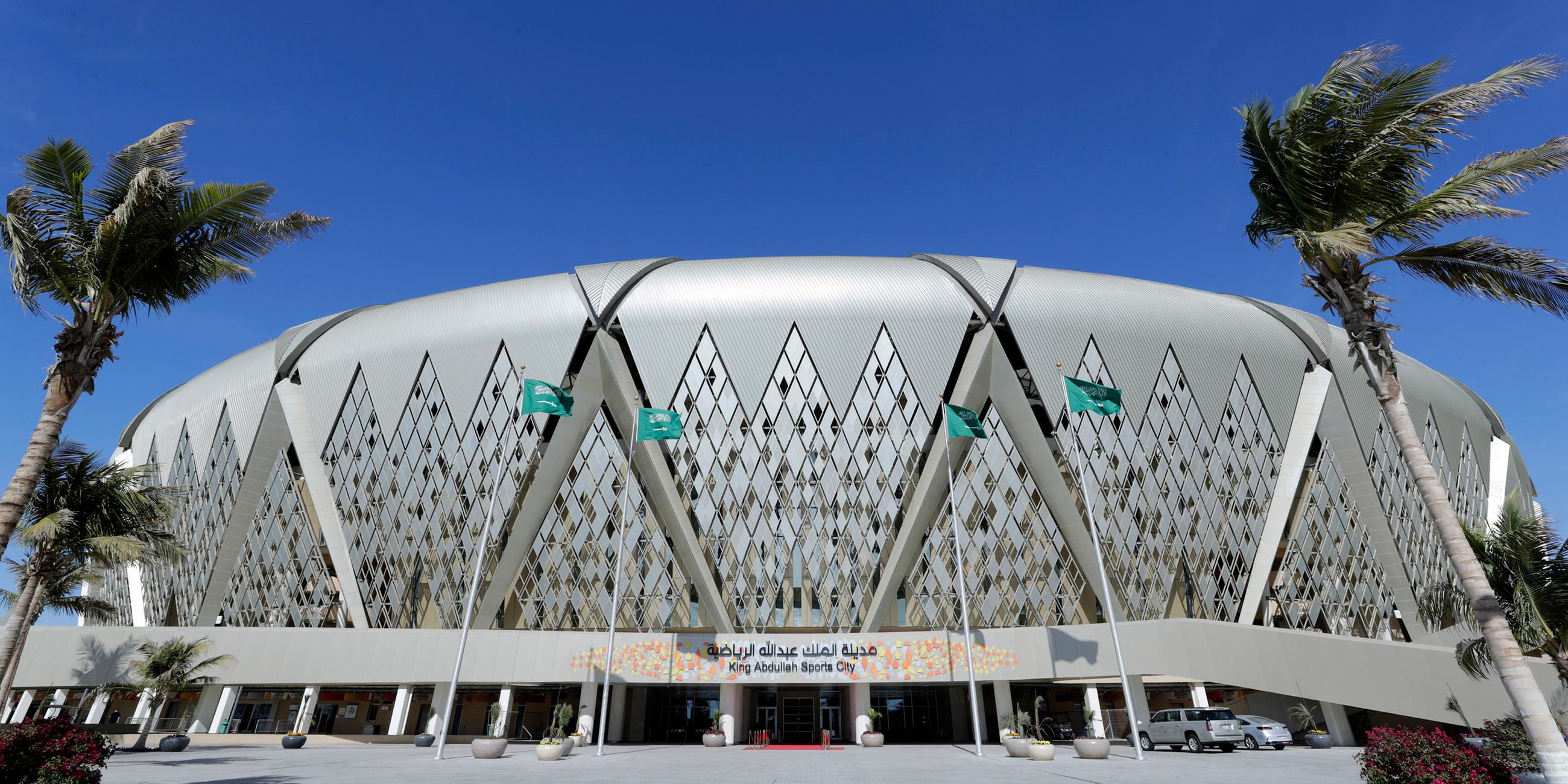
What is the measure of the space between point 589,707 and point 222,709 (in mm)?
16318

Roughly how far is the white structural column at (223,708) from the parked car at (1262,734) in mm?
36779

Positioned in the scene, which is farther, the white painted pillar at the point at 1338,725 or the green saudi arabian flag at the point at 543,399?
the white painted pillar at the point at 1338,725

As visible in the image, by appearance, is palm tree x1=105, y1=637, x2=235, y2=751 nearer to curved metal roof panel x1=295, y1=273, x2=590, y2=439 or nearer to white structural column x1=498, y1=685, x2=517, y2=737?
white structural column x1=498, y1=685, x2=517, y2=737

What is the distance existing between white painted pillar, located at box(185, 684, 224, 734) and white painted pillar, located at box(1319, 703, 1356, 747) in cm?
4477

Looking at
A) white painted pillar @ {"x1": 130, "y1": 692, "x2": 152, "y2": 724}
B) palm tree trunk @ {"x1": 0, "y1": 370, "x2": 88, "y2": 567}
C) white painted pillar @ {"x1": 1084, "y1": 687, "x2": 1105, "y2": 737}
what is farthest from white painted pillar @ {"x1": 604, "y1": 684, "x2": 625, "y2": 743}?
palm tree trunk @ {"x1": 0, "y1": 370, "x2": 88, "y2": 567}

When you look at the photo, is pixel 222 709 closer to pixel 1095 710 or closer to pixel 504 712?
pixel 504 712

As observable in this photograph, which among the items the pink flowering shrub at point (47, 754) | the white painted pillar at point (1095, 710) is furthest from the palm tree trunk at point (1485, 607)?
the white painted pillar at point (1095, 710)

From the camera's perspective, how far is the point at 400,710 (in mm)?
34875

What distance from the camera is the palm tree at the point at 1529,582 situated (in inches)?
677

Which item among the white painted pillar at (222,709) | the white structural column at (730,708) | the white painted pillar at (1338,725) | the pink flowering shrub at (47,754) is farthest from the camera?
the white painted pillar at (222,709)

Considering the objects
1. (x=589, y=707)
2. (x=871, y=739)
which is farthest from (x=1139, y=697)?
(x=589, y=707)

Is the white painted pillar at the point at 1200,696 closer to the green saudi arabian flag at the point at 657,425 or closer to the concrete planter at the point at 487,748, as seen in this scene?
the green saudi arabian flag at the point at 657,425

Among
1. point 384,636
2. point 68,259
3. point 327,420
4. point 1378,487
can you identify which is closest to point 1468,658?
point 1378,487

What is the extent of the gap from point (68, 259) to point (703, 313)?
2583cm
